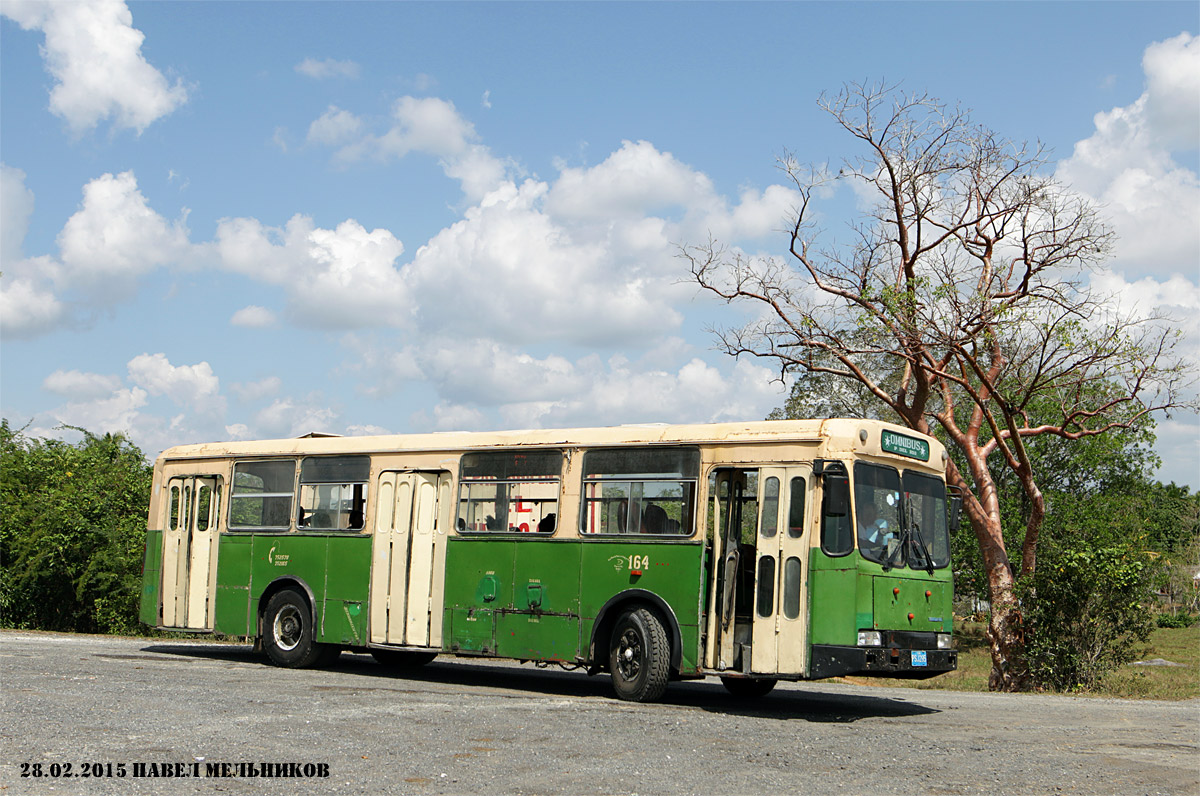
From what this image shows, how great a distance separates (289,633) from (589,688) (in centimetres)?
467

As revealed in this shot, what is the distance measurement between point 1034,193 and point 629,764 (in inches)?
761

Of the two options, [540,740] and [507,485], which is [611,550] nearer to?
[507,485]

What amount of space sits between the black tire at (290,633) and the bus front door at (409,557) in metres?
1.30

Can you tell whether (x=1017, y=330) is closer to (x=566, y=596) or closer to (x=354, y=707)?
(x=566, y=596)

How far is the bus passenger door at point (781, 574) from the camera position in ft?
40.5

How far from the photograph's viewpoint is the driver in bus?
1257cm

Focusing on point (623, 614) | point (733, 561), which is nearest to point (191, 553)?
point (623, 614)

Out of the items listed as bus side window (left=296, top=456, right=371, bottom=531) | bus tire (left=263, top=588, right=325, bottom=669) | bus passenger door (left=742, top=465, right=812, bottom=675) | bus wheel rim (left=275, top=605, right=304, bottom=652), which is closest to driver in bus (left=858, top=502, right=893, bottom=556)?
bus passenger door (left=742, top=465, right=812, bottom=675)

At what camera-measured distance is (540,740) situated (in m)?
9.89

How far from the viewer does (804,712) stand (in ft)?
43.2

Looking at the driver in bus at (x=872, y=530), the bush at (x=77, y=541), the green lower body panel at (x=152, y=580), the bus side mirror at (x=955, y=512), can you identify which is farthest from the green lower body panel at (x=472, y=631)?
the bush at (x=77, y=541)

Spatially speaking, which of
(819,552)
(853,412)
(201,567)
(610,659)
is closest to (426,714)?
(610,659)

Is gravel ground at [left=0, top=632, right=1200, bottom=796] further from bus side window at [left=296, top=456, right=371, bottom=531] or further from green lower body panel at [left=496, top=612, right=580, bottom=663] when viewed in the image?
bus side window at [left=296, top=456, right=371, bottom=531]

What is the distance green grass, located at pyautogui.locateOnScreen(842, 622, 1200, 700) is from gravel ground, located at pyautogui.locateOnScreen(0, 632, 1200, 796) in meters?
3.57
